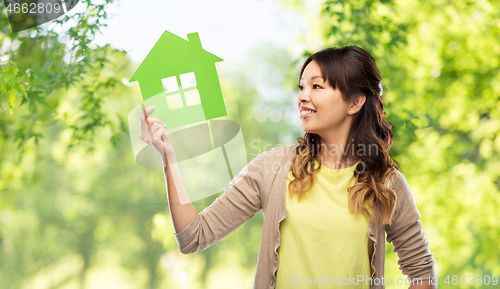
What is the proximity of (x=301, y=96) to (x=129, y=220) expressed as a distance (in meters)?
2.48

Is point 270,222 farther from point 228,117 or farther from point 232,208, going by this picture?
point 228,117

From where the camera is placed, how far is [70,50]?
2.04 m

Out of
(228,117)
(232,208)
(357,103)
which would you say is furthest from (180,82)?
(228,117)

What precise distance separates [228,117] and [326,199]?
160 cm

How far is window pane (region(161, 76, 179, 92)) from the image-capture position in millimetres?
937

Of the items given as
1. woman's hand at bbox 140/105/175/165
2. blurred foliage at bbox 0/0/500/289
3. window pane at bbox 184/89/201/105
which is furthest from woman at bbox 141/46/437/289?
blurred foliage at bbox 0/0/500/289

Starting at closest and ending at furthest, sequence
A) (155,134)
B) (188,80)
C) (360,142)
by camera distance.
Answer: (155,134)
(188,80)
(360,142)

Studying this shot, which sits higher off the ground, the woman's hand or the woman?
the woman's hand

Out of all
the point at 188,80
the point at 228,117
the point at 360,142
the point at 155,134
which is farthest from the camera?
the point at 228,117

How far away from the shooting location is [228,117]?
250 cm

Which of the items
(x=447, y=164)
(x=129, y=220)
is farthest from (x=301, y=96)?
(x=129, y=220)

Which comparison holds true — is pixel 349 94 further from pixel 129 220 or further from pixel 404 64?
pixel 129 220

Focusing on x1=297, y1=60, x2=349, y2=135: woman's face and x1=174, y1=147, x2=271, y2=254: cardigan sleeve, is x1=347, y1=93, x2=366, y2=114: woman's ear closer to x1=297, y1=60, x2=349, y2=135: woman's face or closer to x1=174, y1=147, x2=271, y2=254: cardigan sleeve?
x1=297, y1=60, x2=349, y2=135: woman's face

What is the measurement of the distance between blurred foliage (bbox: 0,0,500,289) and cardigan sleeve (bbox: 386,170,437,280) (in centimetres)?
102
